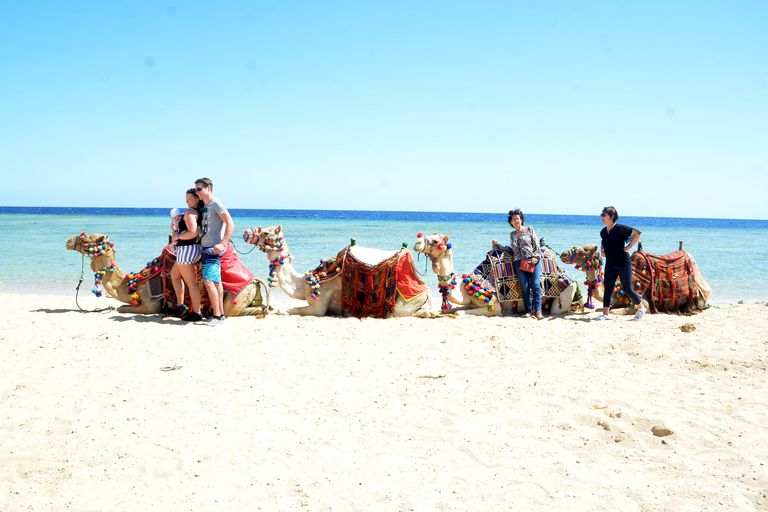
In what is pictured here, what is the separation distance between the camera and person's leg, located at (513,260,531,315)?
25.9 ft

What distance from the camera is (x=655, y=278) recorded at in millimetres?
8188

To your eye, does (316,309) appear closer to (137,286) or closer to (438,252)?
(438,252)

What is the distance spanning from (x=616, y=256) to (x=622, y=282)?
0.50 m

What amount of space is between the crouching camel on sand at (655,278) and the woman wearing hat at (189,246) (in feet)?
18.2

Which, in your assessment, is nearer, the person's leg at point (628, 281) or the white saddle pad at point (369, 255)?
the white saddle pad at point (369, 255)

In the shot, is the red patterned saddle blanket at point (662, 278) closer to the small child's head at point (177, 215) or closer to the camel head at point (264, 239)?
the camel head at point (264, 239)

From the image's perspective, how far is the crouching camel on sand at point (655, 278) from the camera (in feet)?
26.8

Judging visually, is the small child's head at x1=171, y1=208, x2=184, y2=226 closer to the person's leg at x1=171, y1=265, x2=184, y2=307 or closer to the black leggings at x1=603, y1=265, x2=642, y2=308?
the person's leg at x1=171, y1=265, x2=184, y2=307

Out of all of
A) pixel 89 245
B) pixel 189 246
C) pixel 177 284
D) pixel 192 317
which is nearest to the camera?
pixel 189 246

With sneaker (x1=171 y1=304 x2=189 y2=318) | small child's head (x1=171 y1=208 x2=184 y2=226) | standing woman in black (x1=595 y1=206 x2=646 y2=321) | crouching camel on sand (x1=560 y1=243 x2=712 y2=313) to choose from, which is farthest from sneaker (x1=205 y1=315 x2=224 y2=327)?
standing woman in black (x1=595 y1=206 x2=646 y2=321)

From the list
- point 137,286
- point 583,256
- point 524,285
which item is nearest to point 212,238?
point 137,286

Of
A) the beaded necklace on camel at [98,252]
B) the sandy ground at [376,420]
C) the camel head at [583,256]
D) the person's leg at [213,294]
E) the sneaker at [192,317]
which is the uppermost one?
the camel head at [583,256]

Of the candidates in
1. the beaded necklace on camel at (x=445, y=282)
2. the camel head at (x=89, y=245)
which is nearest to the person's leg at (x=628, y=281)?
the beaded necklace on camel at (x=445, y=282)

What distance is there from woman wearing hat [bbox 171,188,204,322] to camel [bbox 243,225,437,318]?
0.96 meters
